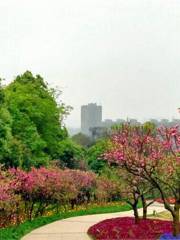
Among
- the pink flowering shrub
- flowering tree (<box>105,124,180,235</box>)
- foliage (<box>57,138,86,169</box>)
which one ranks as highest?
foliage (<box>57,138,86,169</box>)

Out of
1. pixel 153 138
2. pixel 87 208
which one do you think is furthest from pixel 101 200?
pixel 153 138

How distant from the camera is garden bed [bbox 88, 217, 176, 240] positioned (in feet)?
53.9

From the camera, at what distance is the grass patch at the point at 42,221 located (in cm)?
1678

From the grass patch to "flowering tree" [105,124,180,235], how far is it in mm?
3863

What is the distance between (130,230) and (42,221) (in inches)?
201

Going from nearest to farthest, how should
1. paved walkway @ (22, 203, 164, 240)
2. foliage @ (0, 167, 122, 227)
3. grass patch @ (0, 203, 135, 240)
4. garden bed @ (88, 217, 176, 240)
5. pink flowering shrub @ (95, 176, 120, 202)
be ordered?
garden bed @ (88, 217, 176, 240), grass patch @ (0, 203, 135, 240), paved walkway @ (22, 203, 164, 240), foliage @ (0, 167, 122, 227), pink flowering shrub @ (95, 176, 120, 202)

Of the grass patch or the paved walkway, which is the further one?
the paved walkway

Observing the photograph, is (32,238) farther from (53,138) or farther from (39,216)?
(53,138)

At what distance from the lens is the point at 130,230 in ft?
56.7

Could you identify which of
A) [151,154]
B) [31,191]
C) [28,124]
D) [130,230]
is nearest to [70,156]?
[28,124]

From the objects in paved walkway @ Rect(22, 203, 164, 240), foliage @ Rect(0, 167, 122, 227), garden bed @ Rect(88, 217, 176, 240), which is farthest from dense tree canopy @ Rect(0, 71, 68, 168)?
garden bed @ Rect(88, 217, 176, 240)

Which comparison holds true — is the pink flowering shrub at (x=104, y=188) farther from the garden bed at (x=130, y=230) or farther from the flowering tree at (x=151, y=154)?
the flowering tree at (x=151, y=154)

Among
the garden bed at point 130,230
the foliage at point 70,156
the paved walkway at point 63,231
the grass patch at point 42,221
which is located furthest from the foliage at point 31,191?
the foliage at point 70,156

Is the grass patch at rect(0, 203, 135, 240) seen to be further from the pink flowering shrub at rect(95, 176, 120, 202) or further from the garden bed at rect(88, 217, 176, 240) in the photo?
the garden bed at rect(88, 217, 176, 240)
